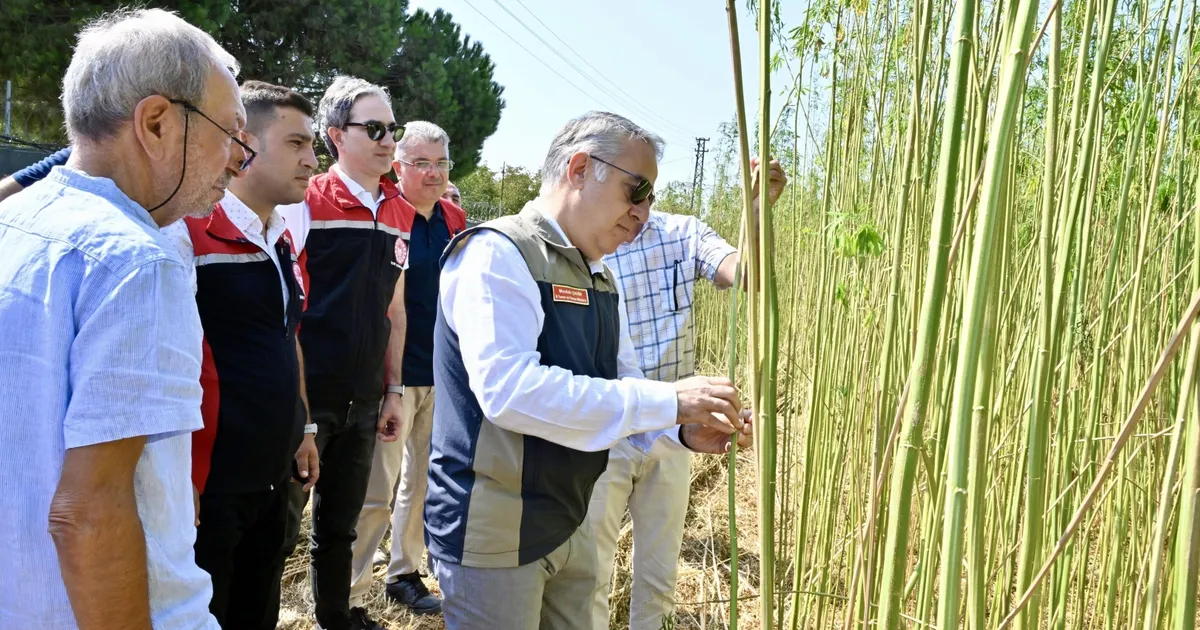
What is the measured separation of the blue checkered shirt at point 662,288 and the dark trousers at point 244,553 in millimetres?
974

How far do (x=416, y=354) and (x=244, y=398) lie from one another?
1.16m

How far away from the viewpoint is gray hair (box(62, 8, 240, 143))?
0.87 m

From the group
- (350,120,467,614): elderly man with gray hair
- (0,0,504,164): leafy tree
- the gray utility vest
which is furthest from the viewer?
(0,0,504,164): leafy tree

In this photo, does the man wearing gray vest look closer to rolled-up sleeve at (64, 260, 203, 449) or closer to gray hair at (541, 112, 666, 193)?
gray hair at (541, 112, 666, 193)

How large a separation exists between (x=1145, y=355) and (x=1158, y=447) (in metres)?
0.15

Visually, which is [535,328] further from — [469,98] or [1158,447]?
[469,98]

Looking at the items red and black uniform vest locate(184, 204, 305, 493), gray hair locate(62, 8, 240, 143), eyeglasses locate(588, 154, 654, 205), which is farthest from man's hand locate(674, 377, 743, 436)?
red and black uniform vest locate(184, 204, 305, 493)

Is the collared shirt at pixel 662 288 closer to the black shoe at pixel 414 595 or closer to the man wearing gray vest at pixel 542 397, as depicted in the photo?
the man wearing gray vest at pixel 542 397

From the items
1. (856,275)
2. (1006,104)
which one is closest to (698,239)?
(856,275)

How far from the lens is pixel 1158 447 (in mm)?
1348

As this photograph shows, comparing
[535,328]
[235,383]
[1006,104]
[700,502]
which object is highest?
[1006,104]

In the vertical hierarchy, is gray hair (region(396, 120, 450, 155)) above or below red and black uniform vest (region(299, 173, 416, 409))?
above

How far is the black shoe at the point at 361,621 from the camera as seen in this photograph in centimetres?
245

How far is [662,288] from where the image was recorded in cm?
221
